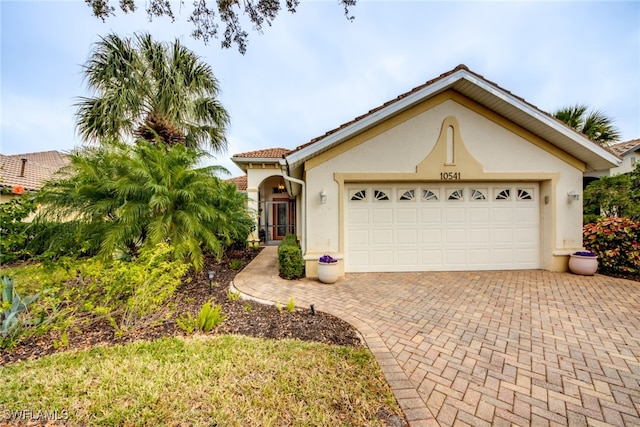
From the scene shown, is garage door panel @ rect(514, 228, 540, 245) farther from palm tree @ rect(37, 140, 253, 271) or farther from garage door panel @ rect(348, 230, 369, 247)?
palm tree @ rect(37, 140, 253, 271)

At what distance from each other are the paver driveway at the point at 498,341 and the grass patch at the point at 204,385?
0.52m

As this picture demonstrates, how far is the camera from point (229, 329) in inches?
162

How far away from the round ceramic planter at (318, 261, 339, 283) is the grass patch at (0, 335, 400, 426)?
3108 mm

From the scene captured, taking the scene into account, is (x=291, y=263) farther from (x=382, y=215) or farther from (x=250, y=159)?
(x=250, y=159)

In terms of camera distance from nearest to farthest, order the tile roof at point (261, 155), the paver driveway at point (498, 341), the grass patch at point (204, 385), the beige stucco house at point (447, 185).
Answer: the grass patch at point (204, 385) < the paver driveway at point (498, 341) < the beige stucco house at point (447, 185) < the tile roof at point (261, 155)

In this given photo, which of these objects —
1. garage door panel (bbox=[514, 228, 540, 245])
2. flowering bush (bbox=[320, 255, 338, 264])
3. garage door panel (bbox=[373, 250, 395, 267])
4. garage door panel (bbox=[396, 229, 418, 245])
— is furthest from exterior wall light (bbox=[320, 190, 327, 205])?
garage door panel (bbox=[514, 228, 540, 245])

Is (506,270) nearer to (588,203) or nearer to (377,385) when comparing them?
(588,203)

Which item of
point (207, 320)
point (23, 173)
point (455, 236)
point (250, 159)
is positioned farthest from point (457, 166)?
point (23, 173)

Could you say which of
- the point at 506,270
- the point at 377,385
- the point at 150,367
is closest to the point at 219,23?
the point at 150,367

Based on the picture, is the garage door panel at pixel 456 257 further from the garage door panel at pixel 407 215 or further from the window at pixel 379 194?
the window at pixel 379 194

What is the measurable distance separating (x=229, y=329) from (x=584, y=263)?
9.54 m

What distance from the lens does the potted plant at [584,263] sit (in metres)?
7.01

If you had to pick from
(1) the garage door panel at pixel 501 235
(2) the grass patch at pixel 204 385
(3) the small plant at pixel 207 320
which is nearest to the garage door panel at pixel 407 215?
(1) the garage door panel at pixel 501 235

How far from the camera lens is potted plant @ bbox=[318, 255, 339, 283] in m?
6.60
